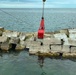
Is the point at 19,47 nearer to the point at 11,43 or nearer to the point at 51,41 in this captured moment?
the point at 11,43

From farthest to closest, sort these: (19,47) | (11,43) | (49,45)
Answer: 1. (11,43)
2. (19,47)
3. (49,45)

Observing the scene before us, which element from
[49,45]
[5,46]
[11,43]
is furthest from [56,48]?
[5,46]

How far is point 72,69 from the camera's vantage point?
62.8ft

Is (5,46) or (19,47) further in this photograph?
(19,47)

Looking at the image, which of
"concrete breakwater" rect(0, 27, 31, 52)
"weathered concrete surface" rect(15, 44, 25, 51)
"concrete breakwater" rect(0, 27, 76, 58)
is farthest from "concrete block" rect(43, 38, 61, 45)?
"weathered concrete surface" rect(15, 44, 25, 51)

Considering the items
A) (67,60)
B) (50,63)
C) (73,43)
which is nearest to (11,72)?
(50,63)

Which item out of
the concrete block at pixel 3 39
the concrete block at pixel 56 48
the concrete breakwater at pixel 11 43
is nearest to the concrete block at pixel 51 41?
the concrete block at pixel 56 48

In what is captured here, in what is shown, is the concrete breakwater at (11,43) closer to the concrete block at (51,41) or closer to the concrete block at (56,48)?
the concrete block at (51,41)

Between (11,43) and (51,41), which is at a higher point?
(51,41)

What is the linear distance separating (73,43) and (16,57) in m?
5.43

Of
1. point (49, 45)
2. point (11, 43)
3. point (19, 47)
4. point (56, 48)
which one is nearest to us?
point (56, 48)

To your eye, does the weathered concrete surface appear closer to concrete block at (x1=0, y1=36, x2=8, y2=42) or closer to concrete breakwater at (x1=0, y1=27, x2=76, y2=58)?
concrete breakwater at (x1=0, y1=27, x2=76, y2=58)

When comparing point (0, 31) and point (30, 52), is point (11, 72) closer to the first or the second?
point (30, 52)

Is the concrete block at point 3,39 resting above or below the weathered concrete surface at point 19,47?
above
